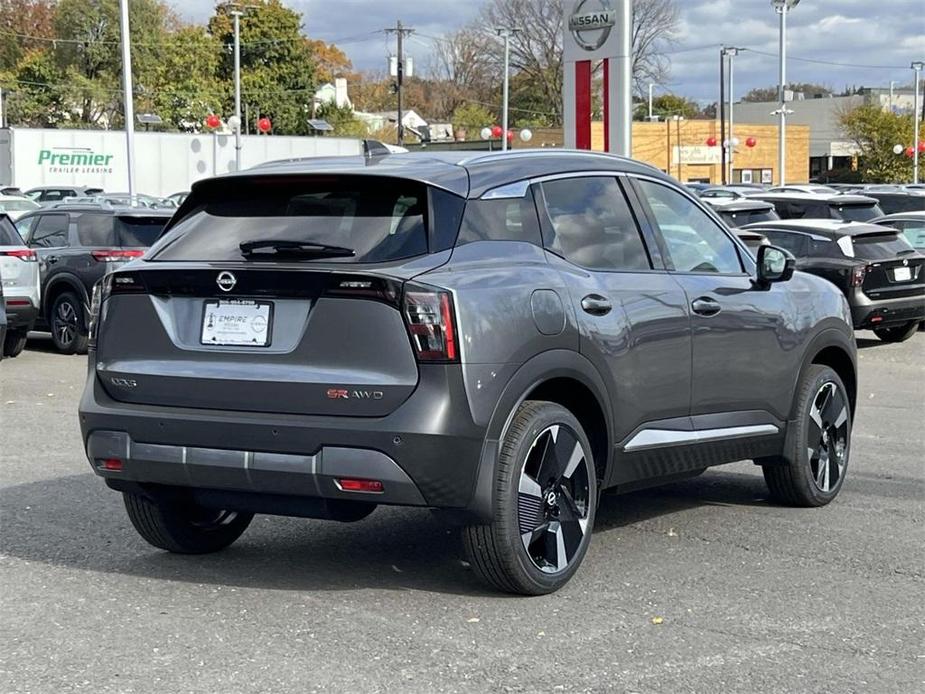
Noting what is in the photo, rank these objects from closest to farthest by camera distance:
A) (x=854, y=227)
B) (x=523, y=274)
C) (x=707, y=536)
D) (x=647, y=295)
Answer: (x=523, y=274), (x=647, y=295), (x=707, y=536), (x=854, y=227)

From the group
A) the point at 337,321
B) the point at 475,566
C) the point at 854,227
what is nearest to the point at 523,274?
the point at 337,321

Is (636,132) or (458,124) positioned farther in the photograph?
(458,124)

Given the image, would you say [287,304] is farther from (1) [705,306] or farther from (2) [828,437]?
(2) [828,437]

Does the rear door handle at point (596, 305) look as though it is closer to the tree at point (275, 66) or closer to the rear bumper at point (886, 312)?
the rear bumper at point (886, 312)

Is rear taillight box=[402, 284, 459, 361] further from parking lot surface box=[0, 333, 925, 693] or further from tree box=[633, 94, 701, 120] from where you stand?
tree box=[633, 94, 701, 120]

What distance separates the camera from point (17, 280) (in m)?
15.6

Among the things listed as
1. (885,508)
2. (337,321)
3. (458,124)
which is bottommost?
(885,508)

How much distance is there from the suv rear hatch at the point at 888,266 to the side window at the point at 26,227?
10282 millimetres

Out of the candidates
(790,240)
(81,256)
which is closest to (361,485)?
(81,256)

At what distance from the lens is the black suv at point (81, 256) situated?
16.3 metres

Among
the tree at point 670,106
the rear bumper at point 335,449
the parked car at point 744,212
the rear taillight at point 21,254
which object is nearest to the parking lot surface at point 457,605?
the rear bumper at point 335,449

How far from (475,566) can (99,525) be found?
8.06 feet

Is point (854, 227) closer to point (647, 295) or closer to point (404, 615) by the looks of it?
point (647, 295)

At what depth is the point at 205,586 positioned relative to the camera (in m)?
5.91
